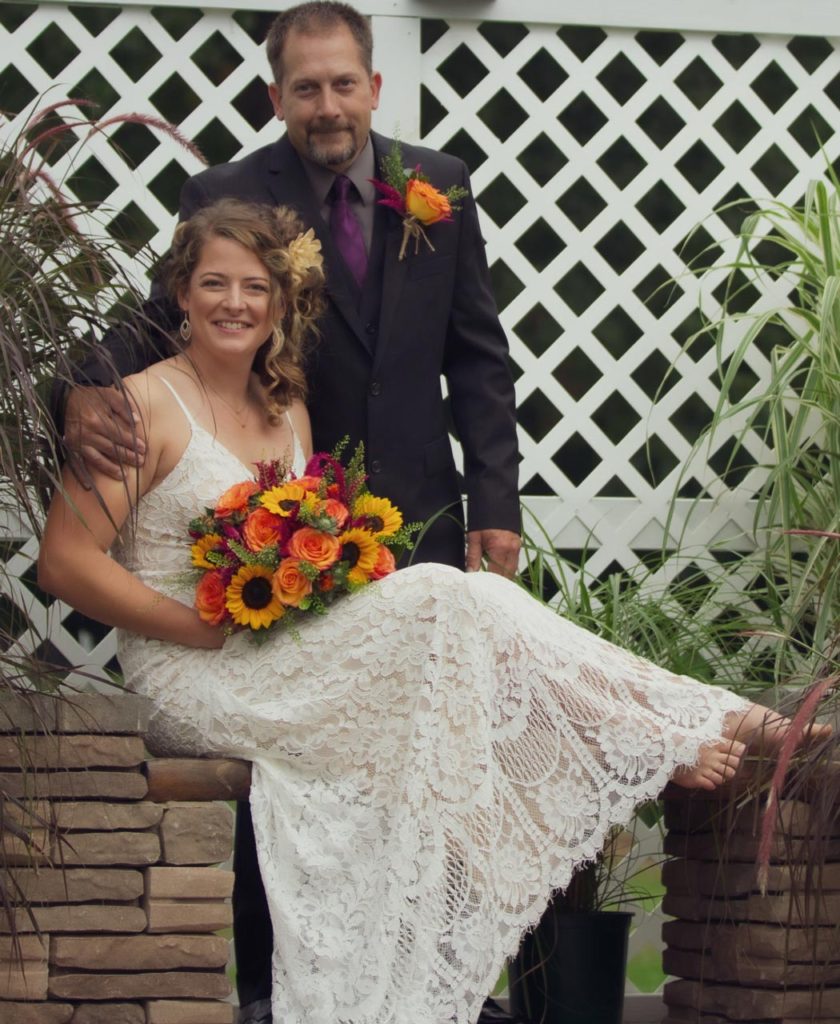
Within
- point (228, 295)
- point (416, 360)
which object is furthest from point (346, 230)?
point (228, 295)

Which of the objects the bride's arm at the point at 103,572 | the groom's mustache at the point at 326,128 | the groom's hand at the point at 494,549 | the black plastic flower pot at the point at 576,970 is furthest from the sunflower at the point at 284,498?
the black plastic flower pot at the point at 576,970

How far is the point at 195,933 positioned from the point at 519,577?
3.68ft

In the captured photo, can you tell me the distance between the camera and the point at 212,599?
10.4 feet

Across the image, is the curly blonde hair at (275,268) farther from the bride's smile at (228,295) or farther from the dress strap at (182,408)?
the dress strap at (182,408)

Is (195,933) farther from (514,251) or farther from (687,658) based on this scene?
(514,251)

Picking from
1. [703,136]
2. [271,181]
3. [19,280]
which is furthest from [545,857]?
[703,136]

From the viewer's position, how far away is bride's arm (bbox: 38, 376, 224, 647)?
3109mm

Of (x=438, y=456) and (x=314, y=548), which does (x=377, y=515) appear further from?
(x=438, y=456)

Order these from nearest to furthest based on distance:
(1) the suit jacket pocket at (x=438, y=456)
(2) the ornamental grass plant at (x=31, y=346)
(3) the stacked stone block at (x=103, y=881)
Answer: (2) the ornamental grass plant at (x=31, y=346), (3) the stacked stone block at (x=103, y=881), (1) the suit jacket pocket at (x=438, y=456)

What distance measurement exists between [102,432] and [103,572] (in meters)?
0.25

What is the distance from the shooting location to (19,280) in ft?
9.39

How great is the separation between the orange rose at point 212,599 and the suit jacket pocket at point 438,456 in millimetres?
677

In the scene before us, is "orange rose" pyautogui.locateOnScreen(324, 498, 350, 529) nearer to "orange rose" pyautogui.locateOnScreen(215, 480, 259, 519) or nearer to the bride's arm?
"orange rose" pyautogui.locateOnScreen(215, 480, 259, 519)

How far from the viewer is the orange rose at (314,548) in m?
3.09
